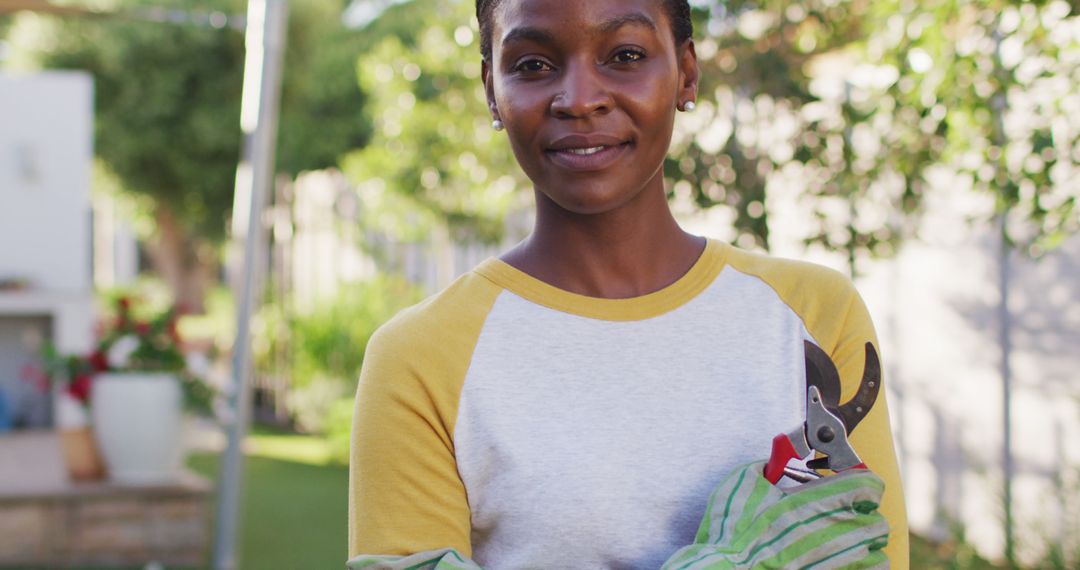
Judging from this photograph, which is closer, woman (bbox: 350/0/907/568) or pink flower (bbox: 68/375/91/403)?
woman (bbox: 350/0/907/568)

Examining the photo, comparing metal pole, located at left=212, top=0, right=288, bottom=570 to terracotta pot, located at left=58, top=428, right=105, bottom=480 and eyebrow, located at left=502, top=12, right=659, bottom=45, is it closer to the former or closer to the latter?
terracotta pot, located at left=58, top=428, right=105, bottom=480

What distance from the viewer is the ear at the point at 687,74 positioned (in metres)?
1.36

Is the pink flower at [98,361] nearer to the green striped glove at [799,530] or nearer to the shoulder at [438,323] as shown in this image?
the shoulder at [438,323]

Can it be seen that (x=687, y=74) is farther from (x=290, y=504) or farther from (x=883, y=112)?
(x=290, y=504)

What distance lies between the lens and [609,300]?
51.6 inches

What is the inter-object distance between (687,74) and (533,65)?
7.1 inches

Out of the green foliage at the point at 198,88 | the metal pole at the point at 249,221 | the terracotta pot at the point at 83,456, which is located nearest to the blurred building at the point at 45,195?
the terracotta pot at the point at 83,456

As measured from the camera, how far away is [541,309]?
4.27ft

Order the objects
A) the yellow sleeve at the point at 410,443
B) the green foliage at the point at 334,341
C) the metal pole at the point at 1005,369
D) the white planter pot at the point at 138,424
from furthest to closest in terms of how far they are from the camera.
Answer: the green foliage at the point at 334,341
the white planter pot at the point at 138,424
the metal pole at the point at 1005,369
the yellow sleeve at the point at 410,443

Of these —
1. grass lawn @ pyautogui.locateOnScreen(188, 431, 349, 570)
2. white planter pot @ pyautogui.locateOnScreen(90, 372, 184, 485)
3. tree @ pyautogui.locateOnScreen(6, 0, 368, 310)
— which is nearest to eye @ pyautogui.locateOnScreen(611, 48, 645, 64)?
grass lawn @ pyautogui.locateOnScreen(188, 431, 349, 570)

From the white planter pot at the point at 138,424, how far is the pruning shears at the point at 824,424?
5.62m

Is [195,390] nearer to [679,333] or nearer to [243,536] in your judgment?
[243,536]

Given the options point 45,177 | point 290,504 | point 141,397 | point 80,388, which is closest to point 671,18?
point 141,397

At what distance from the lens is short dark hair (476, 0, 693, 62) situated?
130 centimetres
